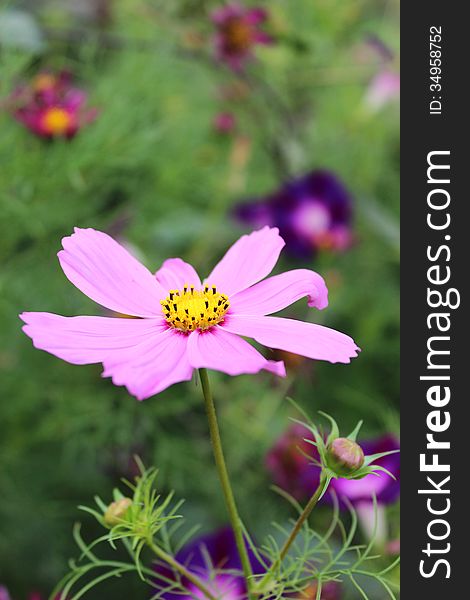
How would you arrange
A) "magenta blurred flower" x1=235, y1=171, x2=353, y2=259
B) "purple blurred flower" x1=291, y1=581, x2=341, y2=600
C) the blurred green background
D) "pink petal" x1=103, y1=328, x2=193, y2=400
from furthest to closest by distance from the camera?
"magenta blurred flower" x1=235, y1=171, x2=353, y2=259 < the blurred green background < "purple blurred flower" x1=291, y1=581, x2=341, y2=600 < "pink petal" x1=103, y1=328, x2=193, y2=400

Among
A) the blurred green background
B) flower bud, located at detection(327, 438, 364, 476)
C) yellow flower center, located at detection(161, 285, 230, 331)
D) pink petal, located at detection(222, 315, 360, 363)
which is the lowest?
flower bud, located at detection(327, 438, 364, 476)

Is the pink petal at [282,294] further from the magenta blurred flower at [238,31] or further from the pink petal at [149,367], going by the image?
the magenta blurred flower at [238,31]

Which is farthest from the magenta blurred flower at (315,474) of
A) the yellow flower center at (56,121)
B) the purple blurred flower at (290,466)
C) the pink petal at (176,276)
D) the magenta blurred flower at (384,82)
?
the magenta blurred flower at (384,82)

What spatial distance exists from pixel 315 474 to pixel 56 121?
0.39 meters

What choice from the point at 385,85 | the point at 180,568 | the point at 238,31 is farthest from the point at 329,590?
the point at 385,85

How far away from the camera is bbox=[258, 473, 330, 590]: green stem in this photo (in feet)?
1.01

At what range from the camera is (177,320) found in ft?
1.21

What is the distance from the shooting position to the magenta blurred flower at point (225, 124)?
3.25 ft

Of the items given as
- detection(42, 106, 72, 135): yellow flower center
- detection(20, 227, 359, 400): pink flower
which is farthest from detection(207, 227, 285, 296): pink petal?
detection(42, 106, 72, 135): yellow flower center

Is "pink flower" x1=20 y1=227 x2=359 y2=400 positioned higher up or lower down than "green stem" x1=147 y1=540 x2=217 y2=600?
higher up

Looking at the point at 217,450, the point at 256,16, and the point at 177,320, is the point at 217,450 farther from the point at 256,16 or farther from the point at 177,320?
the point at 256,16

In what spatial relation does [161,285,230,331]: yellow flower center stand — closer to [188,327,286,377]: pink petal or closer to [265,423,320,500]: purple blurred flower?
[188,327,286,377]: pink petal

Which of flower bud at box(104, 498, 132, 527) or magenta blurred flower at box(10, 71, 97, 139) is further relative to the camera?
magenta blurred flower at box(10, 71, 97, 139)

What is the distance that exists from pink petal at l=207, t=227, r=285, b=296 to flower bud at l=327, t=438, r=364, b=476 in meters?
0.11
